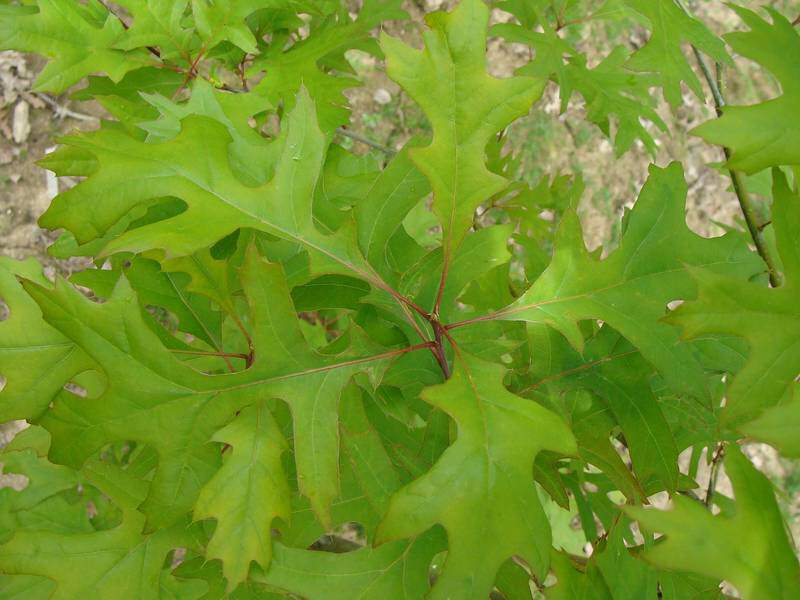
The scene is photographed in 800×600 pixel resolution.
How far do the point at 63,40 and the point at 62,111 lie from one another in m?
2.01

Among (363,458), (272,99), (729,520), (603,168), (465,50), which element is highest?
(465,50)

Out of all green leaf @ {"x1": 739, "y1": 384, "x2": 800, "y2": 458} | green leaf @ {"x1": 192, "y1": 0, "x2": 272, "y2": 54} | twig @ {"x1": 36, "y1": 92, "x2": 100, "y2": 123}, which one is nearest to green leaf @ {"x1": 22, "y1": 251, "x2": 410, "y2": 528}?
green leaf @ {"x1": 739, "y1": 384, "x2": 800, "y2": 458}

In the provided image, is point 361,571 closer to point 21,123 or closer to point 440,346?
point 440,346

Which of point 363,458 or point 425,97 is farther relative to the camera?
point 363,458

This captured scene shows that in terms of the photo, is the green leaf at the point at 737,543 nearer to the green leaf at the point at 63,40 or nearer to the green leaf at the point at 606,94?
the green leaf at the point at 606,94

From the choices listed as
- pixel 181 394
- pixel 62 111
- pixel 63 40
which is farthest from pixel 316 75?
pixel 62 111

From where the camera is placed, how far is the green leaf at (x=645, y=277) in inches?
49.1

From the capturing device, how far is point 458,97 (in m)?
1.13

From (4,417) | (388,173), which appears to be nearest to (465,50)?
(388,173)

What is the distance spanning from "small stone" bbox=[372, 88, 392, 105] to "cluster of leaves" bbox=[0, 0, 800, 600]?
2.40 metres

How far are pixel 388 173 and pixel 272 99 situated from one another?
59cm

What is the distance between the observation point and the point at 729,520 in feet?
3.18

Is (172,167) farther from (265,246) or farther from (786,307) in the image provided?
(786,307)

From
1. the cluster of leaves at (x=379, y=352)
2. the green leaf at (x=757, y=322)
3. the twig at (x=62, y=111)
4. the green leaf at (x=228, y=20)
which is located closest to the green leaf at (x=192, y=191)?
the cluster of leaves at (x=379, y=352)
